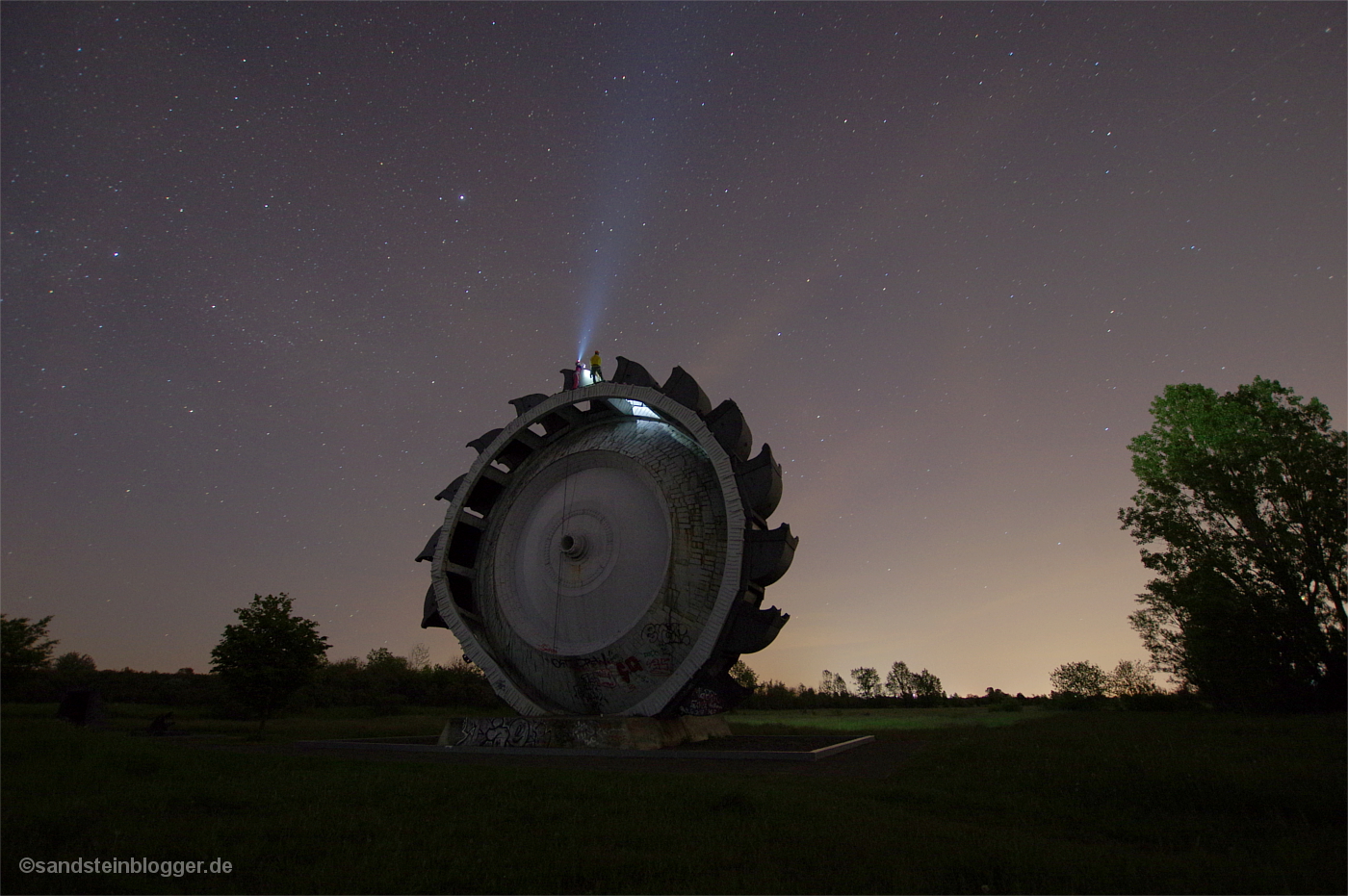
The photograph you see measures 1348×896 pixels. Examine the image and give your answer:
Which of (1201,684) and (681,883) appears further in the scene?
(1201,684)

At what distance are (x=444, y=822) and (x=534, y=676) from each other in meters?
14.9

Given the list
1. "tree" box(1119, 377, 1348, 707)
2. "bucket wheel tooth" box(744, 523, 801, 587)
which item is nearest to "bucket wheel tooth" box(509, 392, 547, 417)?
"bucket wheel tooth" box(744, 523, 801, 587)

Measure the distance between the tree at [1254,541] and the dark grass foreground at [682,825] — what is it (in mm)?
12852

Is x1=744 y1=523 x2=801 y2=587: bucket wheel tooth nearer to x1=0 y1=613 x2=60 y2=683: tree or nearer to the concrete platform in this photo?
the concrete platform

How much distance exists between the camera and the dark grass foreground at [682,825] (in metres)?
5.56

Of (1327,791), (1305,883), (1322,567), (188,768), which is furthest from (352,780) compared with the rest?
(1322,567)

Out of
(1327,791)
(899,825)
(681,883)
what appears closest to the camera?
(681,883)

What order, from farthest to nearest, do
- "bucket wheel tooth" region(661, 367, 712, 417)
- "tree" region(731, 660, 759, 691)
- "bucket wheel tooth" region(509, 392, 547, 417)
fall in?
"tree" region(731, 660, 759, 691), "bucket wheel tooth" region(509, 392, 547, 417), "bucket wheel tooth" region(661, 367, 712, 417)

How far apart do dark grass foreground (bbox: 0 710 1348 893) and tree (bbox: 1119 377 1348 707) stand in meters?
12.9

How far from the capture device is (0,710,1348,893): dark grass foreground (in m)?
5.56

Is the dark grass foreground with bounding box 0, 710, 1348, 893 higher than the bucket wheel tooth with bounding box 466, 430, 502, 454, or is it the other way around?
the bucket wheel tooth with bounding box 466, 430, 502, 454

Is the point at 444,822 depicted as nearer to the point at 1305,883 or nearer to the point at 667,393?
the point at 1305,883

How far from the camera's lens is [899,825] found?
7492mm

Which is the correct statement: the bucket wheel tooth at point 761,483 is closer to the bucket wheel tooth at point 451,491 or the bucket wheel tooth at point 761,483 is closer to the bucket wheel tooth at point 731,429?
the bucket wheel tooth at point 731,429
